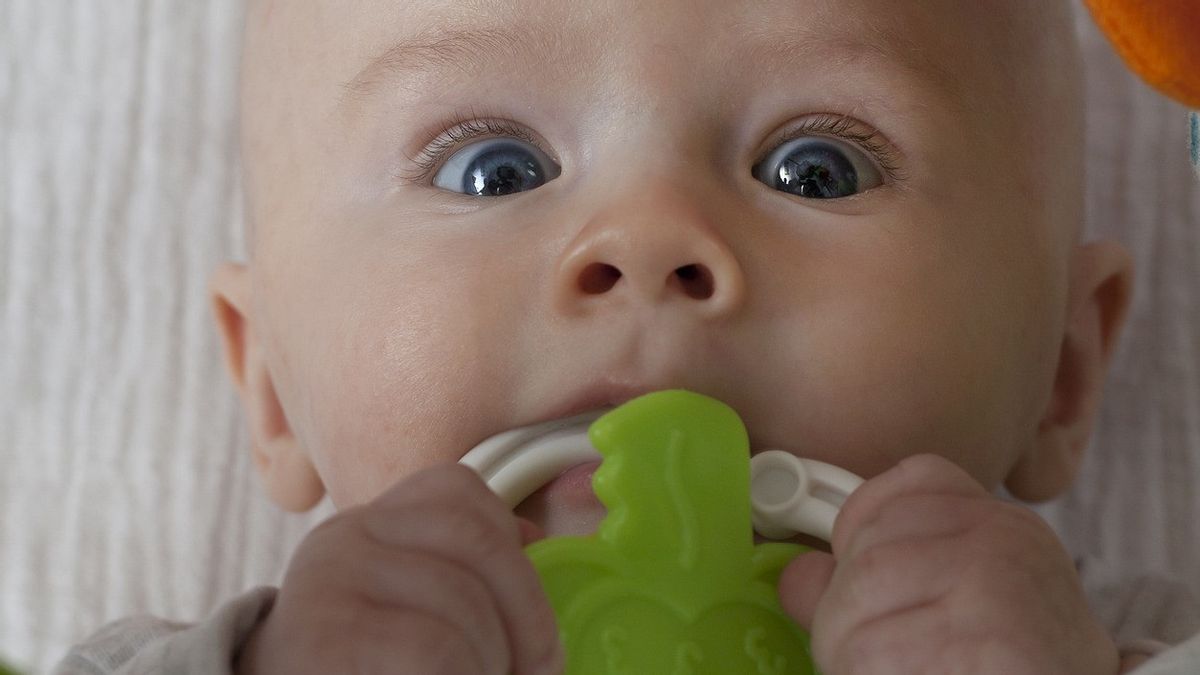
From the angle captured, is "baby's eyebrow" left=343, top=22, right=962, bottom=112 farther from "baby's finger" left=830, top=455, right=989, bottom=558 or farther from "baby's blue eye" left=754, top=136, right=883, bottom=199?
"baby's finger" left=830, top=455, right=989, bottom=558

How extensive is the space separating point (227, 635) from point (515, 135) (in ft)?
1.41

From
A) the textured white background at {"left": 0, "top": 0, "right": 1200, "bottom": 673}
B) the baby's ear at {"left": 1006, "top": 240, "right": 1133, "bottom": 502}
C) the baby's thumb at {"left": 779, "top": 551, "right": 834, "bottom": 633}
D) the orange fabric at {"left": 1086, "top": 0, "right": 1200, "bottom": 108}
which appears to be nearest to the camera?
the orange fabric at {"left": 1086, "top": 0, "right": 1200, "bottom": 108}

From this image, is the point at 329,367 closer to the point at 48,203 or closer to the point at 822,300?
the point at 822,300

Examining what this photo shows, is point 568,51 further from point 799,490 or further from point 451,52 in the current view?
point 799,490

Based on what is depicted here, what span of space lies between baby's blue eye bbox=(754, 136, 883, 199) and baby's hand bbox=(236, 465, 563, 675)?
36 centimetres

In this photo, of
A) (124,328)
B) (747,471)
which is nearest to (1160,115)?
(747,471)

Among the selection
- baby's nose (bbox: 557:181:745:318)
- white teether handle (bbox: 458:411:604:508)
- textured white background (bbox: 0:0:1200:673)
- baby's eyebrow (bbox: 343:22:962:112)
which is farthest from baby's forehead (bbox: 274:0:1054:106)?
textured white background (bbox: 0:0:1200:673)

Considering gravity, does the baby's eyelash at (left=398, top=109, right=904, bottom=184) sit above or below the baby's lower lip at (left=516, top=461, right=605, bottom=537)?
above

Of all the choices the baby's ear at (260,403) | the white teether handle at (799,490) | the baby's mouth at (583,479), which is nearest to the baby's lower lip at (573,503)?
the baby's mouth at (583,479)

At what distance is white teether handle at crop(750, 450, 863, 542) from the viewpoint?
97 centimetres

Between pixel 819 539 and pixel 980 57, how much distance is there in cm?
41

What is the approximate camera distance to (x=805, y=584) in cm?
94

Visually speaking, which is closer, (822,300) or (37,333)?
(822,300)

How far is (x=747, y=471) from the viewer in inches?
37.9
